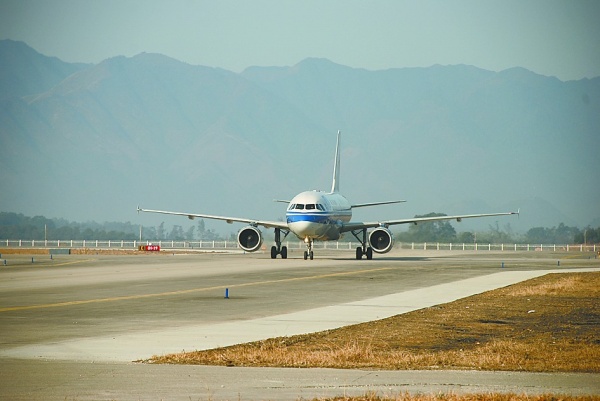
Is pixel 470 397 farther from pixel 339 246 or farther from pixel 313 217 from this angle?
pixel 339 246

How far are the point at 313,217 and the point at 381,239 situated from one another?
6472 mm

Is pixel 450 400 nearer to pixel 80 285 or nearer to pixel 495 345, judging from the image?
pixel 495 345

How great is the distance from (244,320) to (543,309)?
9.13 meters

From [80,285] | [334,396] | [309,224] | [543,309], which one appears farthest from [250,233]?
[334,396]

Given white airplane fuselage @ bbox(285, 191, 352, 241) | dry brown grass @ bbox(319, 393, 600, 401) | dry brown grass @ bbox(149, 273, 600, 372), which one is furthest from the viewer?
white airplane fuselage @ bbox(285, 191, 352, 241)

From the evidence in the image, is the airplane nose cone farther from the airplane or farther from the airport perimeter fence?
the airport perimeter fence

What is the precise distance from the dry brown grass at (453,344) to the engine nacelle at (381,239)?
4098 centimetres

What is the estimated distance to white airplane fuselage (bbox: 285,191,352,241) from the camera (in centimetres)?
6975

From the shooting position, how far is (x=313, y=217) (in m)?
69.6

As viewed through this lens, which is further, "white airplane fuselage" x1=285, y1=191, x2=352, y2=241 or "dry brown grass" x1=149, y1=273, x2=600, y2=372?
"white airplane fuselage" x1=285, y1=191, x2=352, y2=241

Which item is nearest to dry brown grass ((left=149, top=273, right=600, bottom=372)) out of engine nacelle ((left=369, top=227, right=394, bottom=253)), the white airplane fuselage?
the white airplane fuselage

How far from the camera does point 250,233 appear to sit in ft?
247

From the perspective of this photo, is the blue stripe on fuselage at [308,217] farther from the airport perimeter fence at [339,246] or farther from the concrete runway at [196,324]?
the airport perimeter fence at [339,246]

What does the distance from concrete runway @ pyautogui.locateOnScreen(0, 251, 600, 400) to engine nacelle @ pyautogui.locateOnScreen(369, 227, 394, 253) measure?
1959 centimetres
